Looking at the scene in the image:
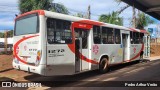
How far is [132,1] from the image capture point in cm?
1552

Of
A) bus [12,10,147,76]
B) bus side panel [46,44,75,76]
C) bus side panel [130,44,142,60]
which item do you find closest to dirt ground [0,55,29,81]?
bus [12,10,147,76]

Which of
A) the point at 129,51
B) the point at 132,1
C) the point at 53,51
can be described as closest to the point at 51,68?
the point at 53,51

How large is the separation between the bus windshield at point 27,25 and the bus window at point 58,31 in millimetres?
571

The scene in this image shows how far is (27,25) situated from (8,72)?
3.68 m

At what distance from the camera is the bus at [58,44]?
409 inches

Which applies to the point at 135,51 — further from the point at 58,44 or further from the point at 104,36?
the point at 58,44

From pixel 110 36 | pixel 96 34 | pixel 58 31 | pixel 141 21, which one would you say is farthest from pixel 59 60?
pixel 141 21

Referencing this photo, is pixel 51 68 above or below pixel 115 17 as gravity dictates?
below

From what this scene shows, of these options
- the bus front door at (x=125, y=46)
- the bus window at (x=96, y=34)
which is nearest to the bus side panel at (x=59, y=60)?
the bus window at (x=96, y=34)

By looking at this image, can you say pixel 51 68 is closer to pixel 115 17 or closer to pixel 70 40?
pixel 70 40

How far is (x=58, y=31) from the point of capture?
11000mm

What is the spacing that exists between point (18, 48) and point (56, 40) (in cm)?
203

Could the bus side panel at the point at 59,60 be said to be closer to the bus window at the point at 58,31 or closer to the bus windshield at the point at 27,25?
the bus window at the point at 58,31

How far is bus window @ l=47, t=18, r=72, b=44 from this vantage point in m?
10.7
